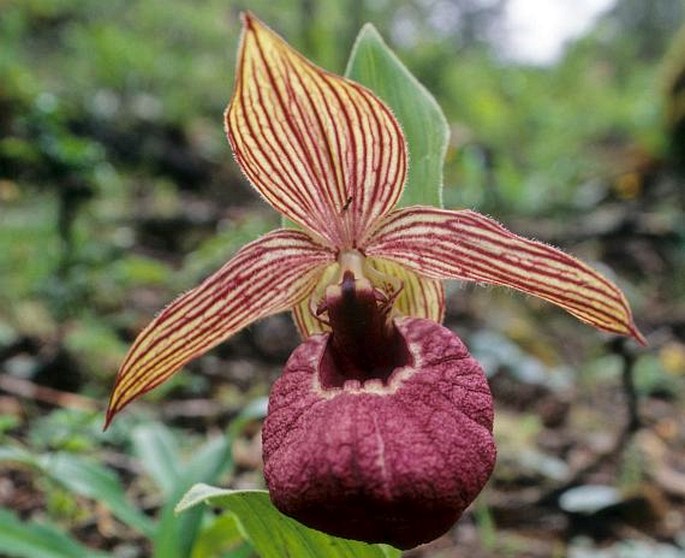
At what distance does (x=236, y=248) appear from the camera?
3.03 meters

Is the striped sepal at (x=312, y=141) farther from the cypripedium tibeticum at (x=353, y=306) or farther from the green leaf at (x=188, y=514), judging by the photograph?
the green leaf at (x=188, y=514)

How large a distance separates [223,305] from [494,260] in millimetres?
409

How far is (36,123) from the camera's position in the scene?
2.58 m

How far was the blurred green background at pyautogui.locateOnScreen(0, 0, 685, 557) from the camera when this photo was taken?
84.4 inches

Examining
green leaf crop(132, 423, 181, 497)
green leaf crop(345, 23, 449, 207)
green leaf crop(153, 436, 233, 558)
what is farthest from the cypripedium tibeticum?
green leaf crop(132, 423, 181, 497)

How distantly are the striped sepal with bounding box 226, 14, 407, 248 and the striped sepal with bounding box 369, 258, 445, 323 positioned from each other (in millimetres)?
107

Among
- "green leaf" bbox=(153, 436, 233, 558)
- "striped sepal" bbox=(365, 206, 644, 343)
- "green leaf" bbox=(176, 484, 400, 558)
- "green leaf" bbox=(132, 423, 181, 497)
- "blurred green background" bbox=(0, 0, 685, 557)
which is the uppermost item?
"striped sepal" bbox=(365, 206, 644, 343)

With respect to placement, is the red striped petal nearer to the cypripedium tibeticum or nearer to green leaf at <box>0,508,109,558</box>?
the cypripedium tibeticum

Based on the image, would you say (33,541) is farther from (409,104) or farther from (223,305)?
(409,104)

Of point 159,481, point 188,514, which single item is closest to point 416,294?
point 188,514

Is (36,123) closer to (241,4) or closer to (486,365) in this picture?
(486,365)

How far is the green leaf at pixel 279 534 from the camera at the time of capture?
1052mm

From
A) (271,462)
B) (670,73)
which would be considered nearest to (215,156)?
(670,73)

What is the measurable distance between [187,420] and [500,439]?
1082 mm
